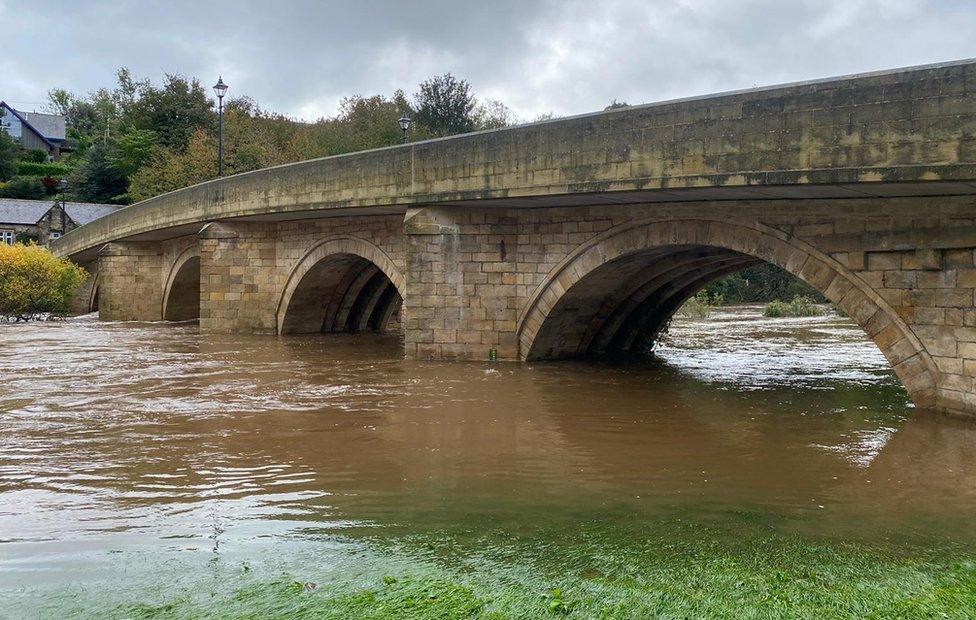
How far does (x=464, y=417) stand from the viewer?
855 centimetres

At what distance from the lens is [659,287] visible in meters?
14.3

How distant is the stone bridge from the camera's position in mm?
7875

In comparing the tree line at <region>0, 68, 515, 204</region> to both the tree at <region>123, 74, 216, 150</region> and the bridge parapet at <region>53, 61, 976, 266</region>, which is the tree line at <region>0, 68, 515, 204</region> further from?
the bridge parapet at <region>53, 61, 976, 266</region>

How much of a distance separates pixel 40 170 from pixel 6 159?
6.79 ft

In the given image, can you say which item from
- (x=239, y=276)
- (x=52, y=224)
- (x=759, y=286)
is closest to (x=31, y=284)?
(x=239, y=276)

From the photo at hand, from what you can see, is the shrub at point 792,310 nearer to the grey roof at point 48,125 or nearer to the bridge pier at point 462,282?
the bridge pier at point 462,282

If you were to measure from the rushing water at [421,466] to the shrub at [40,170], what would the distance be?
49.7 meters

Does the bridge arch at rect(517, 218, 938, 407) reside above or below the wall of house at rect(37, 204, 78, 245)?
below

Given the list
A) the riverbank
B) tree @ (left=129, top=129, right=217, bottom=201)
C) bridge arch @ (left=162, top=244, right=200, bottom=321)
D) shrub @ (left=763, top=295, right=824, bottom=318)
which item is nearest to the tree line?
tree @ (left=129, top=129, right=217, bottom=201)

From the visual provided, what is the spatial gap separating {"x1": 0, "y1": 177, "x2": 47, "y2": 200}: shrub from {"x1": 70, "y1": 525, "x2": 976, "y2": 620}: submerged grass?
5699 centimetres

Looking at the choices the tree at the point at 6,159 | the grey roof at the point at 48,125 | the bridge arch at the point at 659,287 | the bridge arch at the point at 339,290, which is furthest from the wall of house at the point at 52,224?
the bridge arch at the point at 659,287

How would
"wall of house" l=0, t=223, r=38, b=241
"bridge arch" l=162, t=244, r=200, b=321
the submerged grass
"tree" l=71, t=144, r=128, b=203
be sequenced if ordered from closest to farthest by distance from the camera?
1. the submerged grass
2. "bridge arch" l=162, t=244, r=200, b=321
3. "wall of house" l=0, t=223, r=38, b=241
4. "tree" l=71, t=144, r=128, b=203

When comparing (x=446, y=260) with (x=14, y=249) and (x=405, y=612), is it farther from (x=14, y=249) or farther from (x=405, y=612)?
(x=14, y=249)

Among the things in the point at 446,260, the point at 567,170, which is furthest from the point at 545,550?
the point at 446,260
